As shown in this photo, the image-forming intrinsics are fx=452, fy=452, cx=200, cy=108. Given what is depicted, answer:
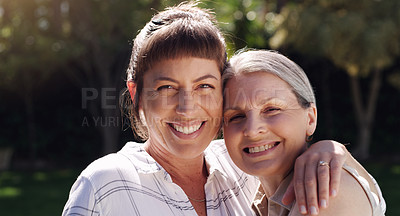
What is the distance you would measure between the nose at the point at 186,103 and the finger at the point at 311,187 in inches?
25.2

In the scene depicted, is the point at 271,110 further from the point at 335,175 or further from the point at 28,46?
the point at 28,46

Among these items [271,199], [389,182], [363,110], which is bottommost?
[389,182]

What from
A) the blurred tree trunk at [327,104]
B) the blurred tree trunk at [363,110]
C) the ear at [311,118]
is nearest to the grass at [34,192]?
the ear at [311,118]

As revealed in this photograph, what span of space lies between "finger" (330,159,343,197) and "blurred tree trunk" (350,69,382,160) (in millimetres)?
10438

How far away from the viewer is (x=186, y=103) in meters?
2.26

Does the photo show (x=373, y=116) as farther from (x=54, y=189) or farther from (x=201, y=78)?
(x=201, y=78)

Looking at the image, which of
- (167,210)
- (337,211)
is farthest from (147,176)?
(337,211)

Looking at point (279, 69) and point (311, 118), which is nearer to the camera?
point (279, 69)

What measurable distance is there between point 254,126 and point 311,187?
0.43 metres

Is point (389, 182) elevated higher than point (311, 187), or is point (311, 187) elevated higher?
point (311, 187)

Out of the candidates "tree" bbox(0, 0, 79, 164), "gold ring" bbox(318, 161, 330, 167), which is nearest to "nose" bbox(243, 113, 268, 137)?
"gold ring" bbox(318, 161, 330, 167)

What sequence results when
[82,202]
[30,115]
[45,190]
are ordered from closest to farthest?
[82,202] < [45,190] < [30,115]

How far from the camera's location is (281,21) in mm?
11180

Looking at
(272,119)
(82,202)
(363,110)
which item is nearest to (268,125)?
(272,119)
